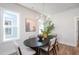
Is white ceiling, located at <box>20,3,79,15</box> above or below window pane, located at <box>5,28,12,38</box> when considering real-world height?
above

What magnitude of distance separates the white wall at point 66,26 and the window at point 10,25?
2.07 feet

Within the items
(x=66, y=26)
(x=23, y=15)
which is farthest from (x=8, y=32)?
(x=66, y=26)

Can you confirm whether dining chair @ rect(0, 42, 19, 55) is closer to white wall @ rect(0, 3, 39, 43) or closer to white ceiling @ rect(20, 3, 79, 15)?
white wall @ rect(0, 3, 39, 43)

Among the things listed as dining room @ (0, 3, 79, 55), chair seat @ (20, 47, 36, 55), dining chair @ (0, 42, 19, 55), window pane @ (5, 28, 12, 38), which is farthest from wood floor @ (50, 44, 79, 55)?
window pane @ (5, 28, 12, 38)

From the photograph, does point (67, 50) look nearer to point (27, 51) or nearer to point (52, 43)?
point (52, 43)

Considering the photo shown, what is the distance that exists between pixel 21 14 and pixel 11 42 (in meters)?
0.47

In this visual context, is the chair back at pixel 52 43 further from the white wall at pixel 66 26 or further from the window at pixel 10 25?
the window at pixel 10 25

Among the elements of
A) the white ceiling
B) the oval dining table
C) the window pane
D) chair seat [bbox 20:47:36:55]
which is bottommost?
chair seat [bbox 20:47:36:55]

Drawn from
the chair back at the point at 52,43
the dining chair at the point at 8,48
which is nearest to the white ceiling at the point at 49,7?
the chair back at the point at 52,43

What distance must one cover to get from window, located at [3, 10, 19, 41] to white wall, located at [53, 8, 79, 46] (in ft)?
2.07

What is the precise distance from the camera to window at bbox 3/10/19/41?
172 cm

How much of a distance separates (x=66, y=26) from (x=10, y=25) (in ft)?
2.93
